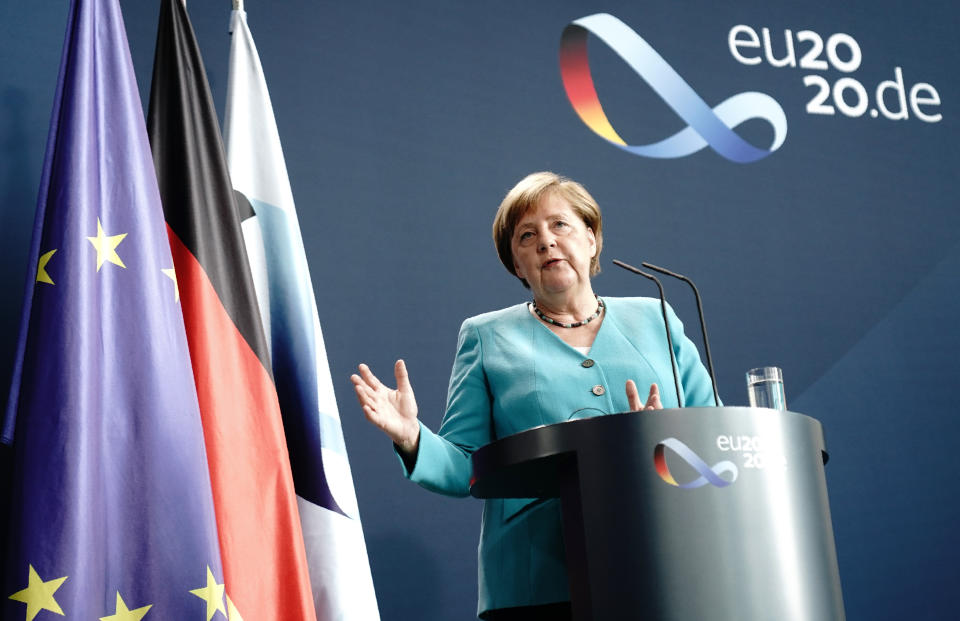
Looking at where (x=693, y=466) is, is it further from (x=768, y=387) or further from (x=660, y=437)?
(x=768, y=387)

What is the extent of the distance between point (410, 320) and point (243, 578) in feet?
3.59

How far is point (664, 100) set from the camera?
3262mm

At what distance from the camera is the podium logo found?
4.14 ft

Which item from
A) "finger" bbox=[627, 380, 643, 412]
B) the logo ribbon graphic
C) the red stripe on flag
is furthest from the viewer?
the logo ribbon graphic

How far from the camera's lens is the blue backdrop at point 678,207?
273 centimetres

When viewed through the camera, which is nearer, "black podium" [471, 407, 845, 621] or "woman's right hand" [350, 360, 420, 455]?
"black podium" [471, 407, 845, 621]

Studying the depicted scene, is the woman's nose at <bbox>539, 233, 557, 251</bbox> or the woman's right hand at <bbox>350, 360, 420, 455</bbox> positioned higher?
the woman's nose at <bbox>539, 233, 557, 251</bbox>

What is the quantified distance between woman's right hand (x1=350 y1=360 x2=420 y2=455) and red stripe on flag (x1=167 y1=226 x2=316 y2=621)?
0.32 metres

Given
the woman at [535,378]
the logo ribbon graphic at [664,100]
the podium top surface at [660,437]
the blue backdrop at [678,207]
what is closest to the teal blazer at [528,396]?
the woman at [535,378]

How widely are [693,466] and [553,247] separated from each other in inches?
34.1

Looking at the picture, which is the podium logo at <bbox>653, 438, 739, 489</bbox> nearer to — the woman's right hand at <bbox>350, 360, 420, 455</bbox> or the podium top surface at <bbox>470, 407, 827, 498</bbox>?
the podium top surface at <bbox>470, 407, 827, 498</bbox>

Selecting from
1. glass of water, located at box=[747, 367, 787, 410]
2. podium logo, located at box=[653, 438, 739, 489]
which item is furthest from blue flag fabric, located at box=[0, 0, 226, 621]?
glass of water, located at box=[747, 367, 787, 410]

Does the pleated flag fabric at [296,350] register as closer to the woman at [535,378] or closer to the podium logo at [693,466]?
the woman at [535,378]

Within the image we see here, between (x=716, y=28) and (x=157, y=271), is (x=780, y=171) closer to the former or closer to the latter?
(x=716, y=28)
